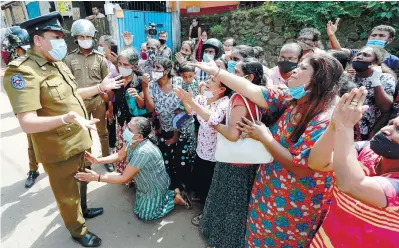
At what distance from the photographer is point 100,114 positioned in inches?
140

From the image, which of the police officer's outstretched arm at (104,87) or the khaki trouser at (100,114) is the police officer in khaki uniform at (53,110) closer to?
the police officer's outstretched arm at (104,87)

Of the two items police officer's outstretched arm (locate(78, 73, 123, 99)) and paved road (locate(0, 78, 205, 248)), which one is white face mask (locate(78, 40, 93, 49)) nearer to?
police officer's outstretched arm (locate(78, 73, 123, 99))

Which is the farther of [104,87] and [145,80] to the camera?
[145,80]

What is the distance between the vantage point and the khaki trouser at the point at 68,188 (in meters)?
2.19

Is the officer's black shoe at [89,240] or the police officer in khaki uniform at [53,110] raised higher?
the police officer in khaki uniform at [53,110]

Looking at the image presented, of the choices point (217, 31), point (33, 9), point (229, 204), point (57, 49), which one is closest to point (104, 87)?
point (57, 49)

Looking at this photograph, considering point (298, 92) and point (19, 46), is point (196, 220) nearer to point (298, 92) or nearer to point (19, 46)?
point (298, 92)

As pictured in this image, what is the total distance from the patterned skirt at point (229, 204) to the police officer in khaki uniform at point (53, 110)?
1064 mm

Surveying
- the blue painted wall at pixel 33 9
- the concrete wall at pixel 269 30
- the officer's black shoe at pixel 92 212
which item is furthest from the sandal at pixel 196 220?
the blue painted wall at pixel 33 9

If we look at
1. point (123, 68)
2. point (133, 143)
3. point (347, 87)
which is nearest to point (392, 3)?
point (347, 87)

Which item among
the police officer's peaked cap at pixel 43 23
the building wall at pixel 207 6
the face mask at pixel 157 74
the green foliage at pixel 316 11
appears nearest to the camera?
the police officer's peaked cap at pixel 43 23

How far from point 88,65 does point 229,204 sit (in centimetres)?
255

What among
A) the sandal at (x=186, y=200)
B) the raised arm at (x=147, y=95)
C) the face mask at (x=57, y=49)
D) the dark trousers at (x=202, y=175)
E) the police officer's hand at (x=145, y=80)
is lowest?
the sandal at (x=186, y=200)

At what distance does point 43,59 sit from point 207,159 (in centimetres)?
162
